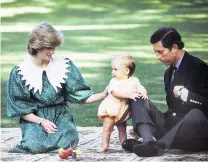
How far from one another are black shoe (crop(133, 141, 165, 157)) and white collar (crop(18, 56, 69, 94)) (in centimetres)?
85

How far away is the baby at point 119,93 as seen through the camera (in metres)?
5.80

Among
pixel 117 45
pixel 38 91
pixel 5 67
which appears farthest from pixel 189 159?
pixel 117 45

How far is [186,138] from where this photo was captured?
5.74 metres

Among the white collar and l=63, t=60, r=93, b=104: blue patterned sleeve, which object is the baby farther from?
the white collar

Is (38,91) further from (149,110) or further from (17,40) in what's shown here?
(17,40)

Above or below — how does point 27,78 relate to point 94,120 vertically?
above

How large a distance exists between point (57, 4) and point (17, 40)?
2448 millimetres

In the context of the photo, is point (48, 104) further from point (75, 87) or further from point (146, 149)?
point (146, 149)

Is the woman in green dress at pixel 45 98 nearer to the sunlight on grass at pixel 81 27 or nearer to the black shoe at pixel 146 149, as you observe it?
the black shoe at pixel 146 149

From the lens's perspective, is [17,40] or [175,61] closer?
[175,61]

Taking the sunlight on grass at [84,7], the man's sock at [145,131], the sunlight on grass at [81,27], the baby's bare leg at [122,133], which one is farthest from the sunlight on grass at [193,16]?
the man's sock at [145,131]

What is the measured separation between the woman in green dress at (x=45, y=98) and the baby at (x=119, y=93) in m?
0.17

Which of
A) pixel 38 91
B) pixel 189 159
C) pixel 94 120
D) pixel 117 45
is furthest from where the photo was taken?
pixel 117 45

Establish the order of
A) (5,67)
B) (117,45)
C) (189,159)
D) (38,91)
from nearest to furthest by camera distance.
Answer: (189,159), (38,91), (5,67), (117,45)
